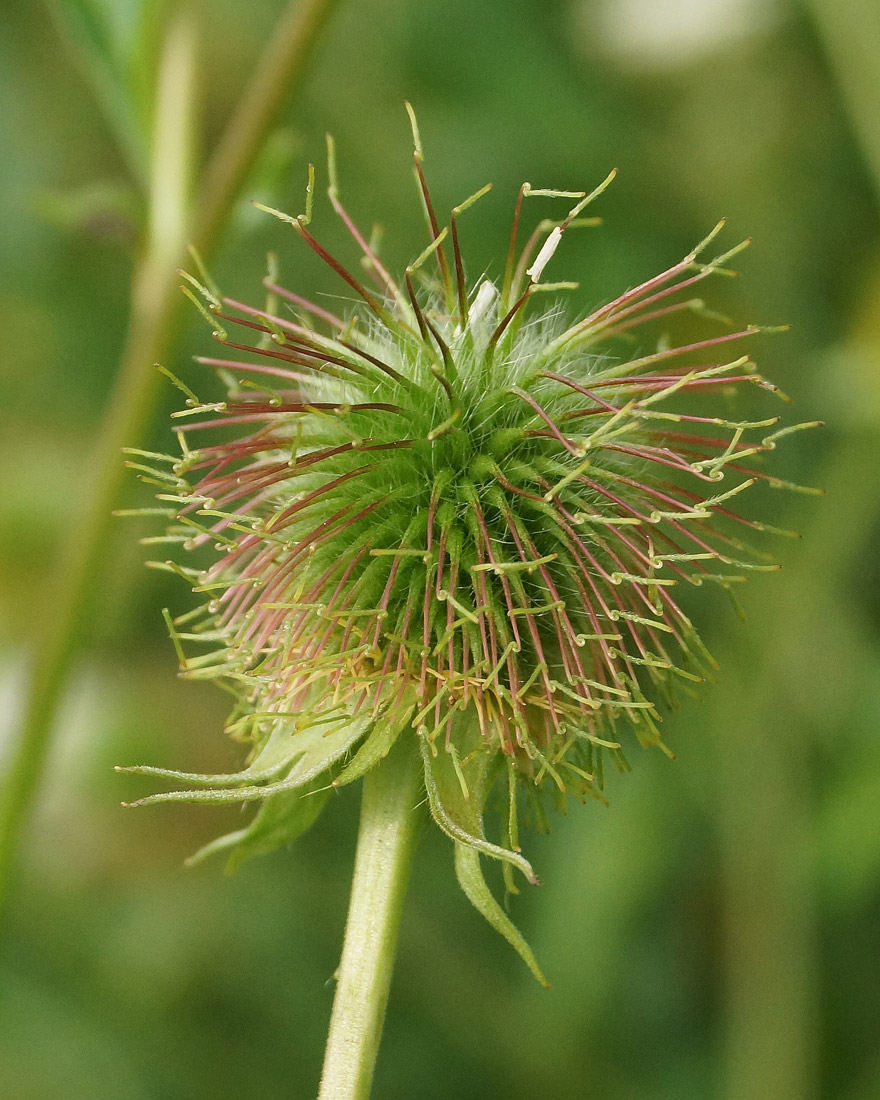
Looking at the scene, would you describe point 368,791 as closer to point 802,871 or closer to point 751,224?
point 802,871

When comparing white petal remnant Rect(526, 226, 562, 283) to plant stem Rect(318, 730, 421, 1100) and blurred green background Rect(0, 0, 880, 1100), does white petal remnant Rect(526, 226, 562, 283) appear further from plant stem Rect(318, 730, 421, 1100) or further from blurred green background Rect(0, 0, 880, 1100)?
blurred green background Rect(0, 0, 880, 1100)

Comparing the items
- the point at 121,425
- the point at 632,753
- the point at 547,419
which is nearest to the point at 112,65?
the point at 121,425

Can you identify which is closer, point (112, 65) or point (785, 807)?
point (112, 65)

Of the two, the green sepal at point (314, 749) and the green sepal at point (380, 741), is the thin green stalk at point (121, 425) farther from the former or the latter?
the green sepal at point (380, 741)

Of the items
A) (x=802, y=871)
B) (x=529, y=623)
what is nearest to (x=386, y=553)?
(x=529, y=623)

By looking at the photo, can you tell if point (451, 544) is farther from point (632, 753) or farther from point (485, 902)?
A: point (632, 753)
